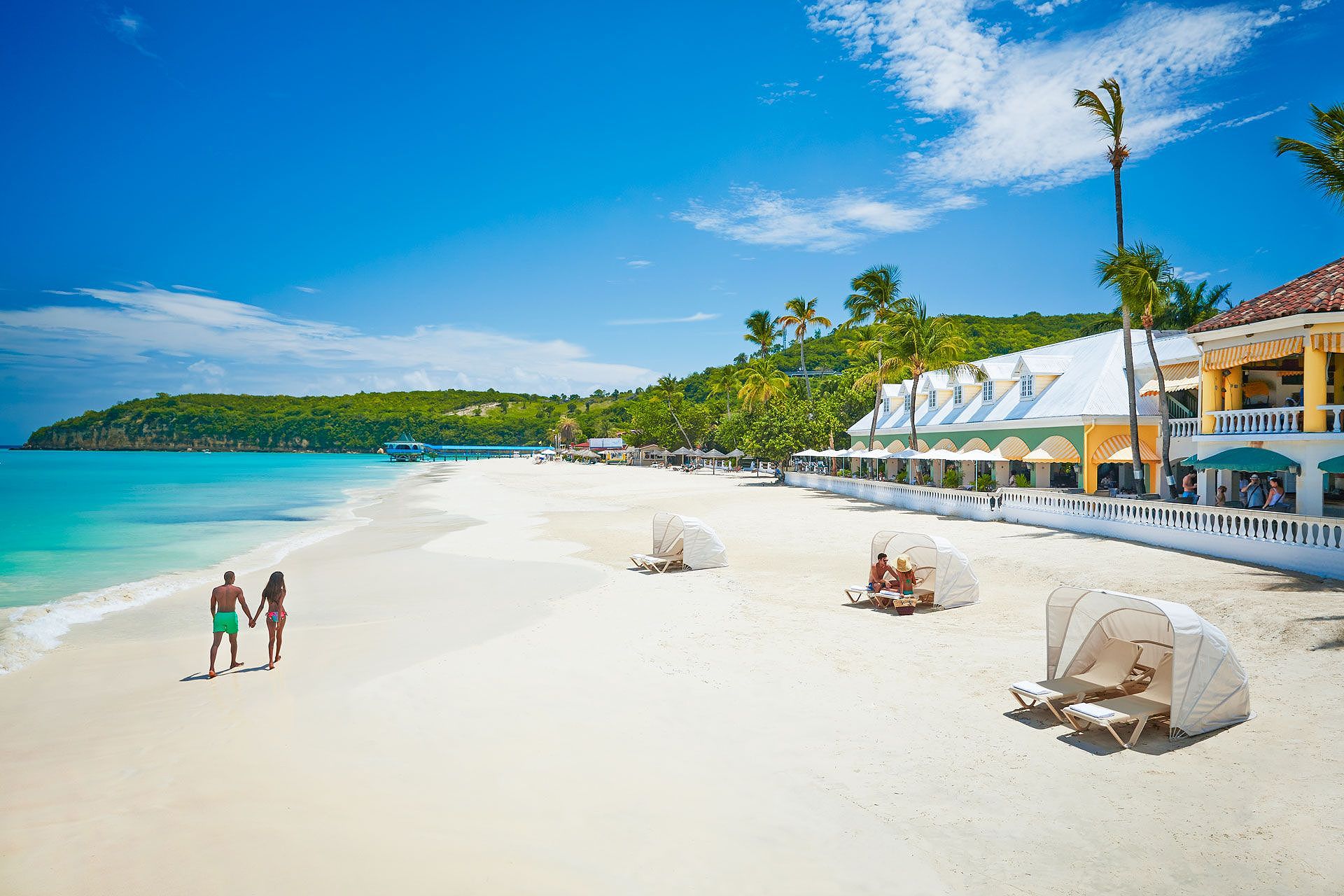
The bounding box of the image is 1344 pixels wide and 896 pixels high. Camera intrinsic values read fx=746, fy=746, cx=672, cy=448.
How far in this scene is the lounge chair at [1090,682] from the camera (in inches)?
320

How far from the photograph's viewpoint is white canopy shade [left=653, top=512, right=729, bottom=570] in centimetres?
1830

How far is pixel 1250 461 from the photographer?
58.6 ft

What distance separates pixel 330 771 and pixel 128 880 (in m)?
1.94

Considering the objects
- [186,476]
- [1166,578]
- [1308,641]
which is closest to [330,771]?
[1308,641]

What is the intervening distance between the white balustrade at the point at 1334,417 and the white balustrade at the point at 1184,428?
531 cm

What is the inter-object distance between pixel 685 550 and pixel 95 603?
1363cm

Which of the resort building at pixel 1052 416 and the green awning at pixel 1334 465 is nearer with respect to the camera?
the green awning at pixel 1334 465

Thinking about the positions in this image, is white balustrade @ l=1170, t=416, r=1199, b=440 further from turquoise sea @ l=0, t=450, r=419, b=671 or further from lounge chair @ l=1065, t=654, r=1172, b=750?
turquoise sea @ l=0, t=450, r=419, b=671

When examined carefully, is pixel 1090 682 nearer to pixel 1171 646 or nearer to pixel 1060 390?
pixel 1171 646

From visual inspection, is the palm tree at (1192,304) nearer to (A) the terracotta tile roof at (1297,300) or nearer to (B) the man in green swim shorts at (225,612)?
(A) the terracotta tile roof at (1297,300)

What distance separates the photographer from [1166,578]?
579 inches

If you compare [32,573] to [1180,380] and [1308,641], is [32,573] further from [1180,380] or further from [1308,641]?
[1180,380]

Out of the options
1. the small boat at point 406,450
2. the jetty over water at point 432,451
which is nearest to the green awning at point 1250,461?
the jetty over water at point 432,451

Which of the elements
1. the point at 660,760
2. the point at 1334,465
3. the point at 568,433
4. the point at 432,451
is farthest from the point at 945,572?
the point at 432,451
